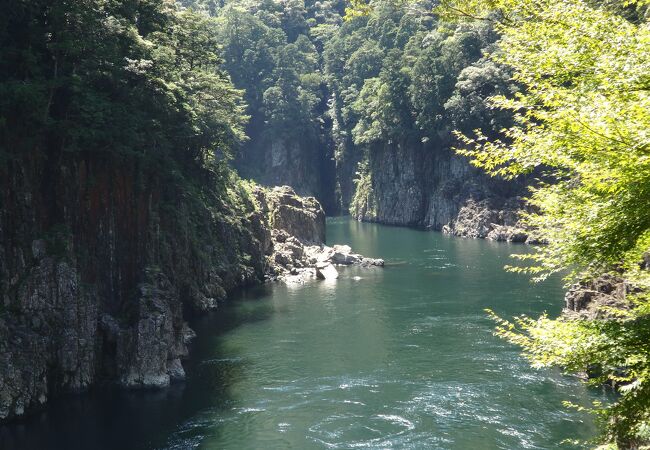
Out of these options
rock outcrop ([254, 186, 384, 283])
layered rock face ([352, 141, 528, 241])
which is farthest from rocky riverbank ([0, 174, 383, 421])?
layered rock face ([352, 141, 528, 241])

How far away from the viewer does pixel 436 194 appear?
10000 centimetres

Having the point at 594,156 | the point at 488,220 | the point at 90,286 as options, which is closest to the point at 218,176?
the point at 90,286

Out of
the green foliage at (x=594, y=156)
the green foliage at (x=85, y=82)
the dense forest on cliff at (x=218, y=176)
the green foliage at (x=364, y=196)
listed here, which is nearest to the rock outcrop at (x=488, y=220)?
the dense forest on cliff at (x=218, y=176)

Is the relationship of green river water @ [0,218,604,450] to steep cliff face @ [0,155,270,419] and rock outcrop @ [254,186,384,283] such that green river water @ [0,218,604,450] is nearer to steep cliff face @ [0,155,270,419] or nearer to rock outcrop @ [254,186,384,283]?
steep cliff face @ [0,155,270,419]

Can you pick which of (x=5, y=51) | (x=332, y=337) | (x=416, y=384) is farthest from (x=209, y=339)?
(x=5, y=51)

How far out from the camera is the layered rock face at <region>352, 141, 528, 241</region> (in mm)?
88250

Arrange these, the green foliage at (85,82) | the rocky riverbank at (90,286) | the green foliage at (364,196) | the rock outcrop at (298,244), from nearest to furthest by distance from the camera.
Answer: the rocky riverbank at (90,286) → the green foliage at (85,82) → the rock outcrop at (298,244) → the green foliage at (364,196)

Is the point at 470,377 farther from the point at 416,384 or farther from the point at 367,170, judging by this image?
the point at 367,170

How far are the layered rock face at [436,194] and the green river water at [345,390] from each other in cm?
3662

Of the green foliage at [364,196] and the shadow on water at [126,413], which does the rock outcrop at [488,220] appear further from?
the shadow on water at [126,413]

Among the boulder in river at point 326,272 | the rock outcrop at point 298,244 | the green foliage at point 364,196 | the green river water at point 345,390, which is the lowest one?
the green river water at point 345,390

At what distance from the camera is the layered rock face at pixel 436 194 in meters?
88.2

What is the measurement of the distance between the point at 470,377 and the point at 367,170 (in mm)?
→ 86206

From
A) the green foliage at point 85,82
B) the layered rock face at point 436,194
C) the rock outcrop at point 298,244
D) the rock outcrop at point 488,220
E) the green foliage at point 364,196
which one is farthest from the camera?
the green foliage at point 364,196
